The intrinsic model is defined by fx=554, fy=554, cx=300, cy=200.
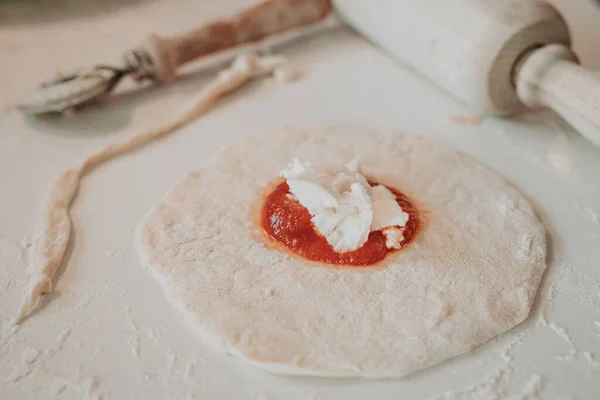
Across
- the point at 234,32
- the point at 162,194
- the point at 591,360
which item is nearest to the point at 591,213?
the point at 591,360

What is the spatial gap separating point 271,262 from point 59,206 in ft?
2.26

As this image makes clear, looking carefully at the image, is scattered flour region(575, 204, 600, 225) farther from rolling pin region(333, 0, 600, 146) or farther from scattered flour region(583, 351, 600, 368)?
scattered flour region(583, 351, 600, 368)

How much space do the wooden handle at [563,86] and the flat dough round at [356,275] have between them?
319 millimetres

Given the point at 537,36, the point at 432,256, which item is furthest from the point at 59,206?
the point at 537,36

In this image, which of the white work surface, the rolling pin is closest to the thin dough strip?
the white work surface

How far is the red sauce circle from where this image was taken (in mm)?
1419

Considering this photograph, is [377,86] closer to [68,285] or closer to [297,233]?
[297,233]

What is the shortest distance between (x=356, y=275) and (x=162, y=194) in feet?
2.24

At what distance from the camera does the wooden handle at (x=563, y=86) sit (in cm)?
167

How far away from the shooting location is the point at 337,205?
1.40 meters

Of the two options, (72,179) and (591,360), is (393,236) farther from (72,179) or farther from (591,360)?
(72,179)

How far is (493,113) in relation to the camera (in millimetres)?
1989

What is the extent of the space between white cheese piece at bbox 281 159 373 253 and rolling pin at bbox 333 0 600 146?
2.43 feet

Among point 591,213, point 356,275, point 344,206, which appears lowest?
point 591,213
